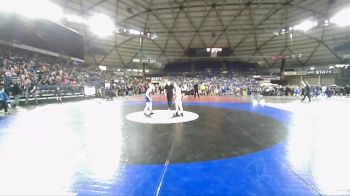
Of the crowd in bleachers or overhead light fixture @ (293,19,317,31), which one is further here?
overhead light fixture @ (293,19,317,31)

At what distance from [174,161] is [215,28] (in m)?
33.9

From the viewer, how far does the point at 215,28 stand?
114 feet

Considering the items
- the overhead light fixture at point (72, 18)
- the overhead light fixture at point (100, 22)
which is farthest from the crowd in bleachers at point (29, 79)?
the overhead light fixture at point (100, 22)

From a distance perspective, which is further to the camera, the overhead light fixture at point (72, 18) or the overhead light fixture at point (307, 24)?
the overhead light fixture at point (307, 24)

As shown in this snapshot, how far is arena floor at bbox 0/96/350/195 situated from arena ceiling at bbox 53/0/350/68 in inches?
946

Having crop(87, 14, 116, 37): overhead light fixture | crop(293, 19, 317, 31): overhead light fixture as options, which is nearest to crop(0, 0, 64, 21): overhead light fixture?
crop(87, 14, 116, 37): overhead light fixture

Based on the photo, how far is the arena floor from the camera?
308 cm

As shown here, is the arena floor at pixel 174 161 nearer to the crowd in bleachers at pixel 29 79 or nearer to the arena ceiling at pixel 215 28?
the crowd in bleachers at pixel 29 79

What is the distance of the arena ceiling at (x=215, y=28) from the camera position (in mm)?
27091

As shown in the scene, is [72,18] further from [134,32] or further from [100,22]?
[134,32]

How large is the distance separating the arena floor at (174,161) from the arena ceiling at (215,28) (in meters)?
24.0

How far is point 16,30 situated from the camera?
22031 mm

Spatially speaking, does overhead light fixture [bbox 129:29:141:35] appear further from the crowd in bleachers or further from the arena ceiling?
the crowd in bleachers

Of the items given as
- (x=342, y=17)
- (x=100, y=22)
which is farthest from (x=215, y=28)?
(x=100, y=22)
